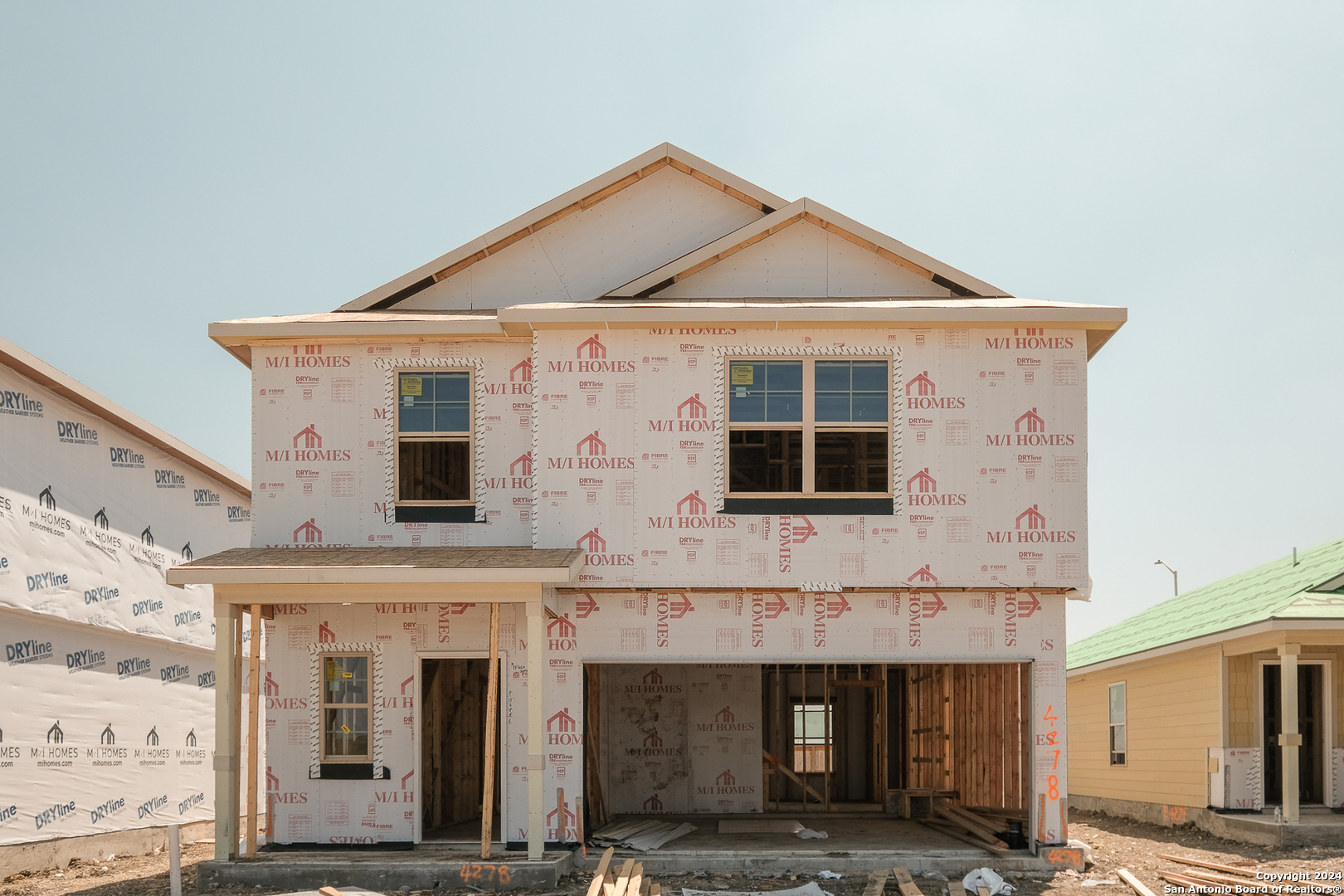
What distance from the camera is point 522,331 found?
12734 millimetres

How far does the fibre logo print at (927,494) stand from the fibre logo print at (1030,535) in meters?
0.50

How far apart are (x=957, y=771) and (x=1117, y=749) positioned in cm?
537

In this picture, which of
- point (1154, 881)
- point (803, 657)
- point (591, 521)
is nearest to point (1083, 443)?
point (803, 657)

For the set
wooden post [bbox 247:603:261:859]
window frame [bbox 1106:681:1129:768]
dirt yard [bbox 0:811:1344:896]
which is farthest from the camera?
window frame [bbox 1106:681:1129:768]

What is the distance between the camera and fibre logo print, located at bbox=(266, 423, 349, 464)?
1307 cm

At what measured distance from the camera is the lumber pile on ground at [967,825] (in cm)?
1262

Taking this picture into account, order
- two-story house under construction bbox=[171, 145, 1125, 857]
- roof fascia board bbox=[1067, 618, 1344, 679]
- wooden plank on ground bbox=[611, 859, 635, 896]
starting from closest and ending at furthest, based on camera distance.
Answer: wooden plank on ground bbox=[611, 859, 635, 896]
two-story house under construction bbox=[171, 145, 1125, 857]
roof fascia board bbox=[1067, 618, 1344, 679]

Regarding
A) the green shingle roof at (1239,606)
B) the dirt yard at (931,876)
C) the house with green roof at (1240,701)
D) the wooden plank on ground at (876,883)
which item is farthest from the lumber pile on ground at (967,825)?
the green shingle roof at (1239,606)

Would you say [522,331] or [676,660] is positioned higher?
[522,331]

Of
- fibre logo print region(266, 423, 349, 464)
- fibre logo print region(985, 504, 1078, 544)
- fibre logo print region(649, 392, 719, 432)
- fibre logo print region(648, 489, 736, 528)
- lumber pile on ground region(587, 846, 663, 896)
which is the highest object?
fibre logo print region(649, 392, 719, 432)

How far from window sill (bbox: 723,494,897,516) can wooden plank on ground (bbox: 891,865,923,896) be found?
371 cm

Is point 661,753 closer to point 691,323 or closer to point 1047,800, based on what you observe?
point 1047,800

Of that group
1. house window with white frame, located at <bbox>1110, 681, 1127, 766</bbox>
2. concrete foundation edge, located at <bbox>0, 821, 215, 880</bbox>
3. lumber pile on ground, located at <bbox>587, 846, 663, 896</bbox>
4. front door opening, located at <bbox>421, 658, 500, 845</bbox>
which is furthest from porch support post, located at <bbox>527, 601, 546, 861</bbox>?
house window with white frame, located at <bbox>1110, 681, 1127, 766</bbox>

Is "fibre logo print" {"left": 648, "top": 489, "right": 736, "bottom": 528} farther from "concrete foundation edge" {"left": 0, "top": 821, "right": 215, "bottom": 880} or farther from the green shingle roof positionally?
"concrete foundation edge" {"left": 0, "top": 821, "right": 215, "bottom": 880}
